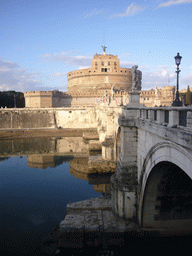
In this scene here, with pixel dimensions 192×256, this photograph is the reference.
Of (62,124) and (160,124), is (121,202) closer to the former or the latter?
(160,124)

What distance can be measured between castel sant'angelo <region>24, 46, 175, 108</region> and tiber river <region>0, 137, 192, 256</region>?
96.5ft

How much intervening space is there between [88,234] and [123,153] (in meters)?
3.35

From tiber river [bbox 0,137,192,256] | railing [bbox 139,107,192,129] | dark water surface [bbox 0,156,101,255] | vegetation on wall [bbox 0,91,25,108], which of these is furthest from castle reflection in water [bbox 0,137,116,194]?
vegetation on wall [bbox 0,91,25,108]

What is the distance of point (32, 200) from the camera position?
14172mm

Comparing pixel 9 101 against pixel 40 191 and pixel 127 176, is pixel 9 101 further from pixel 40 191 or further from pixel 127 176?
pixel 127 176

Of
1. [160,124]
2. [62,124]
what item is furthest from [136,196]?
[62,124]

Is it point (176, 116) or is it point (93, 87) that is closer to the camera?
point (176, 116)

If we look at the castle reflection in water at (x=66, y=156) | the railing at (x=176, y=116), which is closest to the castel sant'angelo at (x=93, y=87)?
the castle reflection in water at (x=66, y=156)

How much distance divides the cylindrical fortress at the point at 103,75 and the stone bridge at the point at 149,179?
184 feet

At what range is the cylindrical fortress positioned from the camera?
65.2 m

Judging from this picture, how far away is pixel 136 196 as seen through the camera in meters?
9.20

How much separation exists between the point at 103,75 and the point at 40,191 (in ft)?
177

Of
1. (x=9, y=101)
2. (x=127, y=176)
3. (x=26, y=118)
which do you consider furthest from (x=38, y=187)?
(x=9, y=101)

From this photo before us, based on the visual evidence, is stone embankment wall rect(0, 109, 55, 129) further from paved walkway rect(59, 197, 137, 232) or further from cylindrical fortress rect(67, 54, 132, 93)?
paved walkway rect(59, 197, 137, 232)
